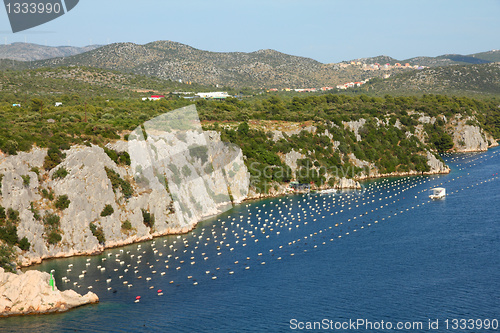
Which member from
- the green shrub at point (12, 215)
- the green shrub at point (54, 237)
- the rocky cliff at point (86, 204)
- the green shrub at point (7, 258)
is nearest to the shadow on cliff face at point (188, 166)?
the rocky cliff at point (86, 204)

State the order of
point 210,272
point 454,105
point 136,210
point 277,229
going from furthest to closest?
point 454,105 → point 277,229 → point 136,210 → point 210,272

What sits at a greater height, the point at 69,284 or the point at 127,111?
the point at 127,111

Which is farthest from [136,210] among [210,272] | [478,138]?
[478,138]

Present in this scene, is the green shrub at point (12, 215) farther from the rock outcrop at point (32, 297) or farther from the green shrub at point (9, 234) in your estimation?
the rock outcrop at point (32, 297)

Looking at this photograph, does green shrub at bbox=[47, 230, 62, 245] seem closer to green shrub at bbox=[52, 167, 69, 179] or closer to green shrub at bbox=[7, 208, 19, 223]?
green shrub at bbox=[7, 208, 19, 223]

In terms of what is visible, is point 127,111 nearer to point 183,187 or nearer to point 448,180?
point 183,187

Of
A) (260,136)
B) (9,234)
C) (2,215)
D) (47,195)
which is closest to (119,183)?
(47,195)

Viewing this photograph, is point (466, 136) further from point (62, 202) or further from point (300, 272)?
point (62, 202)
